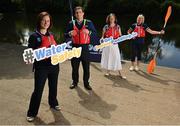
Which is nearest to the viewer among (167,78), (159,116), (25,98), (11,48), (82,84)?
(159,116)

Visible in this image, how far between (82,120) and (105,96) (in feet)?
4.16

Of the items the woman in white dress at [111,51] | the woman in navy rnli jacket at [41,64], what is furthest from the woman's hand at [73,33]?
the woman in white dress at [111,51]

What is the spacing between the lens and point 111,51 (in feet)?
26.7

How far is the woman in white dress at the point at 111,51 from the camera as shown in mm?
7926

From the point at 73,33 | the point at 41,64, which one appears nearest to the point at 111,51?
the point at 73,33

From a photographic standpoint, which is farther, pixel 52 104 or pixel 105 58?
pixel 105 58

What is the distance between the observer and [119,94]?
683 cm

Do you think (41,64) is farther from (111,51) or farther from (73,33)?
(111,51)

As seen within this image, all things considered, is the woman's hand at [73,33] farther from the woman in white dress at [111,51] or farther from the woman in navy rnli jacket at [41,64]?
the woman in white dress at [111,51]

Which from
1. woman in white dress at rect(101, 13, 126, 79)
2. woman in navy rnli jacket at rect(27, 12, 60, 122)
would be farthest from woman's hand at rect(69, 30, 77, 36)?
woman in white dress at rect(101, 13, 126, 79)

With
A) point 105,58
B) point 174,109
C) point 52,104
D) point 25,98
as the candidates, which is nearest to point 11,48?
point 105,58

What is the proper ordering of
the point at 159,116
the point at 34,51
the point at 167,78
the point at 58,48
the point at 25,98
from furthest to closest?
the point at 167,78 → the point at 25,98 → the point at 159,116 → the point at 58,48 → the point at 34,51

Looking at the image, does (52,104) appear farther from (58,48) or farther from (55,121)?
(58,48)

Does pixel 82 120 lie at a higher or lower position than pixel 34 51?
lower
